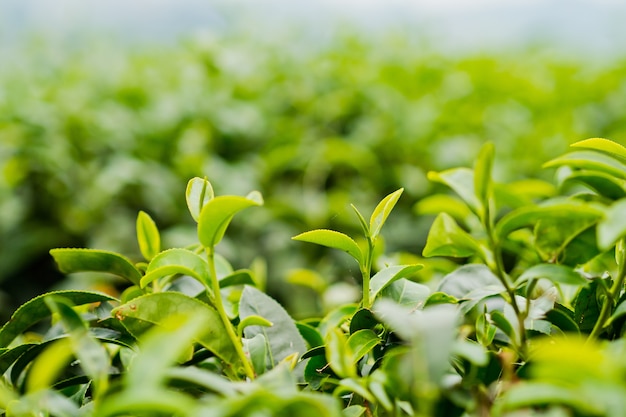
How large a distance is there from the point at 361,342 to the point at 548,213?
0.23 meters

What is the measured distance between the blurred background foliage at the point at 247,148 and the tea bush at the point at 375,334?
1308 millimetres

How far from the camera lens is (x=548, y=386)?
466 millimetres

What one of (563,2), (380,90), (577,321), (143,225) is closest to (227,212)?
(143,225)

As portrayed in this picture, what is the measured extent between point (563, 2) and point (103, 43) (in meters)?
3.39

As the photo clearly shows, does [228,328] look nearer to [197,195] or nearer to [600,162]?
[197,195]

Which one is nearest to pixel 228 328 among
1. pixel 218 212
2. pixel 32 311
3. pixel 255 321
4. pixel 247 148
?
pixel 255 321

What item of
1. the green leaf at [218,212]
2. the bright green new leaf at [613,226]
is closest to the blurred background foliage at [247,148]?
the green leaf at [218,212]

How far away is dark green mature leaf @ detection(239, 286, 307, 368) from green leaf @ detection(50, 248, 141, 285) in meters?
0.15

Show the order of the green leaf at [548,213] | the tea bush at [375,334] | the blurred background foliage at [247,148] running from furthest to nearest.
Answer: the blurred background foliage at [247,148] → the green leaf at [548,213] → the tea bush at [375,334]

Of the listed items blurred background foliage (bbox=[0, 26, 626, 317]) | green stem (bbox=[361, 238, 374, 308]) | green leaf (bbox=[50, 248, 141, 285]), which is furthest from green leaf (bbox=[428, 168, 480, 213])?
blurred background foliage (bbox=[0, 26, 626, 317])

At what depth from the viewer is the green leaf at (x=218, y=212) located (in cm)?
64

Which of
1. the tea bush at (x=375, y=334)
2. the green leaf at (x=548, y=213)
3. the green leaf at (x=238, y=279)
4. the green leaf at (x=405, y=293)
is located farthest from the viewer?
the green leaf at (x=238, y=279)

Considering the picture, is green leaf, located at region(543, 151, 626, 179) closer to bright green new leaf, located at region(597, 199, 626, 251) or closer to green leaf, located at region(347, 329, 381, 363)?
bright green new leaf, located at region(597, 199, 626, 251)

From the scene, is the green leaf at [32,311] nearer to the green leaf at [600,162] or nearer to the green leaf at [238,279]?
the green leaf at [238,279]
